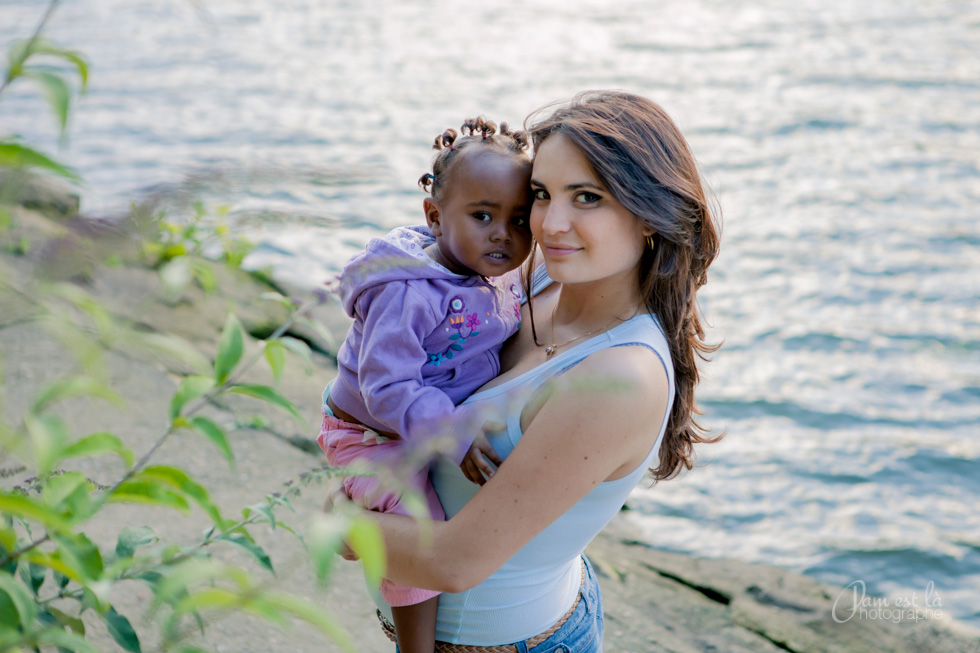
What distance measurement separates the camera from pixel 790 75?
35.1ft

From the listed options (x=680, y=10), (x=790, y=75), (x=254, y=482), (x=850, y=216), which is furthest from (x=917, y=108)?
(x=254, y=482)

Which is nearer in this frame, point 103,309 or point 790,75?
point 103,309

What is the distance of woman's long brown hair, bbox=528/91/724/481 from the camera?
1.88 m

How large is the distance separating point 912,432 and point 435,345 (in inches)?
170

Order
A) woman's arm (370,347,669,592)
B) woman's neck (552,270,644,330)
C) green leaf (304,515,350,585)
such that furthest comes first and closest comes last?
1. woman's neck (552,270,644,330)
2. woman's arm (370,347,669,592)
3. green leaf (304,515,350,585)

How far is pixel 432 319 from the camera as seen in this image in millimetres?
1922

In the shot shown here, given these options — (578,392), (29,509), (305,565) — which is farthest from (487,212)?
(305,565)

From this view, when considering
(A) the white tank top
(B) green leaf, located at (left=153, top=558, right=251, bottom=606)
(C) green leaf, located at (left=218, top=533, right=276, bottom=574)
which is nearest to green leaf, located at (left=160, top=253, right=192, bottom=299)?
(B) green leaf, located at (left=153, top=558, right=251, bottom=606)

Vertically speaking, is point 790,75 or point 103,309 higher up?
point 103,309

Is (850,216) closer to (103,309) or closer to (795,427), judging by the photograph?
(795,427)

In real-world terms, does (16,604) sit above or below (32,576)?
above

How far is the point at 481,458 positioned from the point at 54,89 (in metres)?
1.17

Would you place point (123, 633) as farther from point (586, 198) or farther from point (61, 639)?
point (586, 198)

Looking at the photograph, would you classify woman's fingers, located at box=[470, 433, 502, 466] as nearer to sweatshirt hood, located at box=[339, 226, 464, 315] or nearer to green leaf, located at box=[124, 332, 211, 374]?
sweatshirt hood, located at box=[339, 226, 464, 315]
